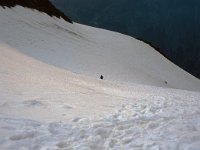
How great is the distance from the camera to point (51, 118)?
857 cm

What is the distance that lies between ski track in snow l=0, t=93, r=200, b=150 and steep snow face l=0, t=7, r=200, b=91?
58.9ft

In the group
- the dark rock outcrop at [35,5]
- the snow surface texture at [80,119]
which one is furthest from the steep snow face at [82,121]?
the dark rock outcrop at [35,5]

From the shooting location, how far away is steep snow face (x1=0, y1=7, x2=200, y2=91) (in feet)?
96.2

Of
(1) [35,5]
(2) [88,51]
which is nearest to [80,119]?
(2) [88,51]

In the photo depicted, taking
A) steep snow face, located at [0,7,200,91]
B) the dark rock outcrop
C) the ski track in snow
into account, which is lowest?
the ski track in snow

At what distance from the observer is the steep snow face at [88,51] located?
29328 millimetres

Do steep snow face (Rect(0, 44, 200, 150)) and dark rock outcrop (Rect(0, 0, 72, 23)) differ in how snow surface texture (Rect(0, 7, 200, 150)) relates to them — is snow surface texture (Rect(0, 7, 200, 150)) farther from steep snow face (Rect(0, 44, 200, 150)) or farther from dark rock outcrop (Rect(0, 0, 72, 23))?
dark rock outcrop (Rect(0, 0, 72, 23))

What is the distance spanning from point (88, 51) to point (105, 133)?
30.2 m

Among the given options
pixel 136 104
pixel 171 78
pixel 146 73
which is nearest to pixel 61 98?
pixel 136 104

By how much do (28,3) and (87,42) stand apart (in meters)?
8.51

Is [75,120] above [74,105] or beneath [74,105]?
beneath

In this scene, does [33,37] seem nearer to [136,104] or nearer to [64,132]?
[136,104]

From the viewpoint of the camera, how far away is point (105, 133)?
765 cm

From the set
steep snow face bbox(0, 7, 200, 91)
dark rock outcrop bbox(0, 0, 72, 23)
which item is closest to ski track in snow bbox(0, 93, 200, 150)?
steep snow face bbox(0, 7, 200, 91)
